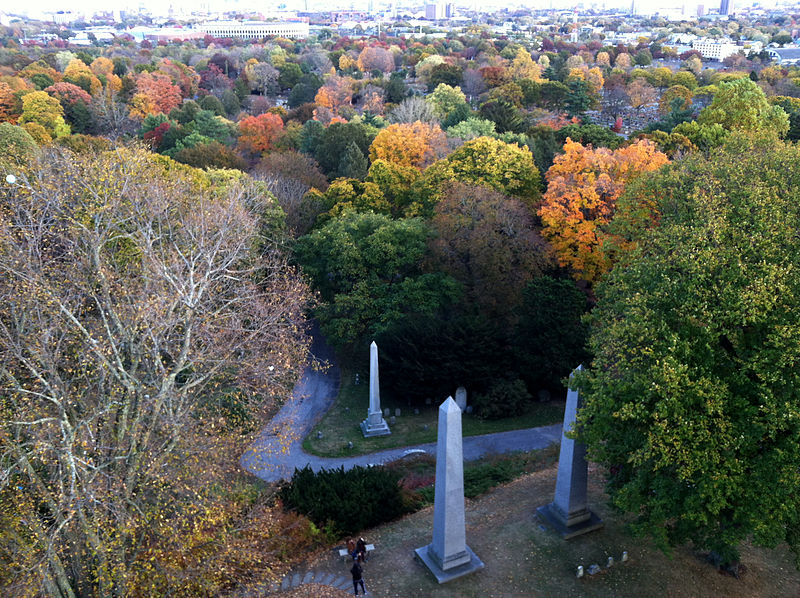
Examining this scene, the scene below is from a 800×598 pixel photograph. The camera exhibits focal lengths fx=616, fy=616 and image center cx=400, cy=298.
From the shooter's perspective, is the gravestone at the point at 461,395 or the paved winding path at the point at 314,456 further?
the gravestone at the point at 461,395

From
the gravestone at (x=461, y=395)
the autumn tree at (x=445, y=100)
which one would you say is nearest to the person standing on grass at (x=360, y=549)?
the gravestone at (x=461, y=395)

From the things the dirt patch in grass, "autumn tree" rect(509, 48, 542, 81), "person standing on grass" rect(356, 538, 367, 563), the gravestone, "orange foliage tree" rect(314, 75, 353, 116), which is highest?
"autumn tree" rect(509, 48, 542, 81)

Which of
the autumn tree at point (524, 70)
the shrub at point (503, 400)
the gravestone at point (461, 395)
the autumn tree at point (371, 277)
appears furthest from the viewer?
the autumn tree at point (524, 70)

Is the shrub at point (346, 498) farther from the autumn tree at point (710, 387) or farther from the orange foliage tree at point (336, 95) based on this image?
the orange foliage tree at point (336, 95)

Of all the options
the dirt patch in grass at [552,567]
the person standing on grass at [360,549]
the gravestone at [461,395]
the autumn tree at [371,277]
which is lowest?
the gravestone at [461,395]

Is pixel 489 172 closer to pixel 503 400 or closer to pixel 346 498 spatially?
pixel 503 400

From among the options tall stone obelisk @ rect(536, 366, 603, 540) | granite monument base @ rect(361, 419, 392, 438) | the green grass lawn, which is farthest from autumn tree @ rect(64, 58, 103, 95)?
tall stone obelisk @ rect(536, 366, 603, 540)

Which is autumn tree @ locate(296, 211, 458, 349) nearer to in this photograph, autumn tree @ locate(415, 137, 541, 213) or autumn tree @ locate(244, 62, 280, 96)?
autumn tree @ locate(415, 137, 541, 213)

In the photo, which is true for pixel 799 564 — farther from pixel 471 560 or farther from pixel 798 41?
pixel 798 41
